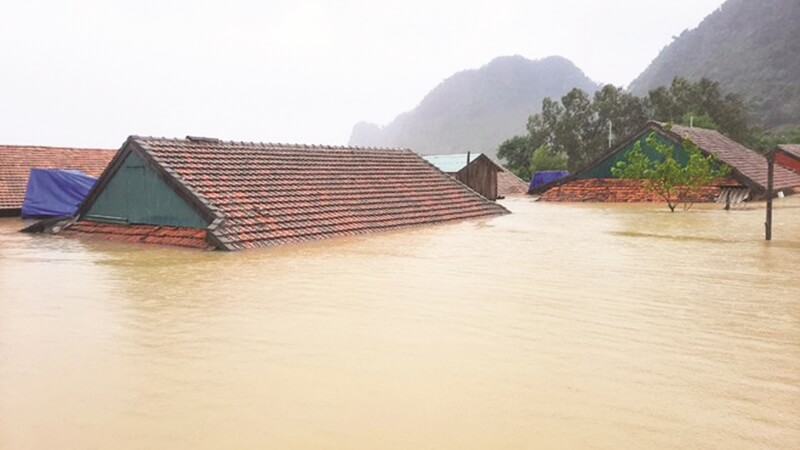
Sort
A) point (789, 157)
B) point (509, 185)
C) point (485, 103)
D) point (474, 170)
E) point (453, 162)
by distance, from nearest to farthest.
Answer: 1. point (474, 170)
2. point (453, 162)
3. point (789, 157)
4. point (509, 185)
5. point (485, 103)

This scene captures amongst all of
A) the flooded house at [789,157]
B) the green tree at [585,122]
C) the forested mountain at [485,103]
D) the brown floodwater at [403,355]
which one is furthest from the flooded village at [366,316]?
the forested mountain at [485,103]

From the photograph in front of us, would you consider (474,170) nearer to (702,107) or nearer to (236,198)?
(236,198)

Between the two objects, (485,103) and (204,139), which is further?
(485,103)

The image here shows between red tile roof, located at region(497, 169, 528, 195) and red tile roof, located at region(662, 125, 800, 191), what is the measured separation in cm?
1232

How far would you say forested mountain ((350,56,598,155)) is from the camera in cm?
10604

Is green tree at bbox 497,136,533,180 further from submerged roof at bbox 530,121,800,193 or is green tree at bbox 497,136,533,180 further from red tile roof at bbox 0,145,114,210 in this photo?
red tile roof at bbox 0,145,114,210

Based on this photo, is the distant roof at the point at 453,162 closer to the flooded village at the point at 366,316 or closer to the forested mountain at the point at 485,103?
the flooded village at the point at 366,316

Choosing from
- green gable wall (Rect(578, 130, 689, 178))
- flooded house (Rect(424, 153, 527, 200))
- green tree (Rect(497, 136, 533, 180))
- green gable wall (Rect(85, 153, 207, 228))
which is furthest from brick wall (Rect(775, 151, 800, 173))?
green gable wall (Rect(85, 153, 207, 228))

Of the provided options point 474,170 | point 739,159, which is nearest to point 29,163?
point 474,170

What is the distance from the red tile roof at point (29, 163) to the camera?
66.5 feet

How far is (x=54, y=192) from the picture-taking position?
18734 millimetres

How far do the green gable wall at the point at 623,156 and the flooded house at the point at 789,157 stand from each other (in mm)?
11792

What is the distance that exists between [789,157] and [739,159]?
10413mm

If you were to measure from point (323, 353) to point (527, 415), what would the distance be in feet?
5.41
